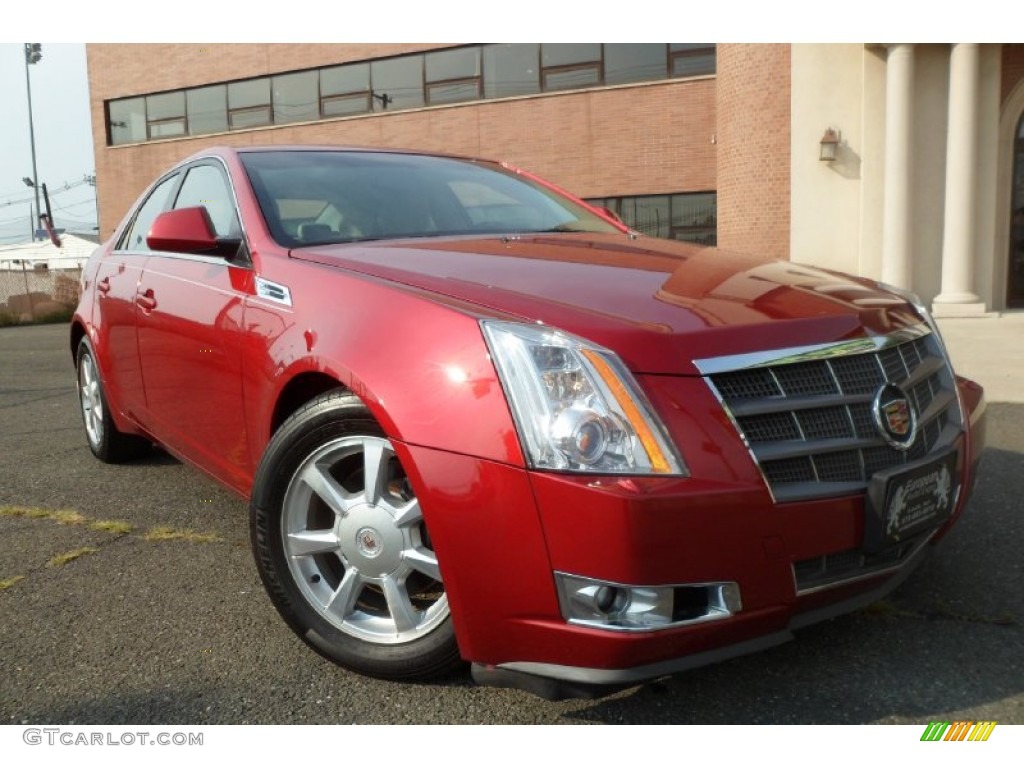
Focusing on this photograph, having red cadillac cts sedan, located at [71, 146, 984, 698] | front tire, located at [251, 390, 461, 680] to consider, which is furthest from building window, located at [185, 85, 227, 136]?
front tire, located at [251, 390, 461, 680]

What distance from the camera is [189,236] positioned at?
287cm

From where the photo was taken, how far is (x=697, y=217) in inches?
731

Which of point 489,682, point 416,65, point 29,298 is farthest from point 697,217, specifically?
point 489,682

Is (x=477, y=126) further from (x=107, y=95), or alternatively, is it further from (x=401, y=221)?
(x=401, y=221)

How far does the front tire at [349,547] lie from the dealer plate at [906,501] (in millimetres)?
984

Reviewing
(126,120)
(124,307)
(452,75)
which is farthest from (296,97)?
(124,307)

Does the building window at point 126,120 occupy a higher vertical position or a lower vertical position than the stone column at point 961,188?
higher

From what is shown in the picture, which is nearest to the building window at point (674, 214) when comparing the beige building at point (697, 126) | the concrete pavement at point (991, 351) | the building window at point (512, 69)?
the beige building at point (697, 126)

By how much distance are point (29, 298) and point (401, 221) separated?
20.4 metres

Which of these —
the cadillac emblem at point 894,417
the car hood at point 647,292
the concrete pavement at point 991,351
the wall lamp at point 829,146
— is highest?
the wall lamp at point 829,146

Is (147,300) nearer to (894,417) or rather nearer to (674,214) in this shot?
(894,417)

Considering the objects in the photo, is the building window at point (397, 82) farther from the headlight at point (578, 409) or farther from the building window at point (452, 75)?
the headlight at point (578, 409)

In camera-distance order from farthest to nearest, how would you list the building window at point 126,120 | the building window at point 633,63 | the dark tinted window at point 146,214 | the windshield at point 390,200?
the building window at point 126,120, the building window at point 633,63, the dark tinted window at point 146,214, the windshield at point 390,200

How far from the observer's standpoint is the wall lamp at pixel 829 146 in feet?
43.5
